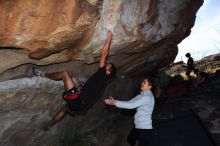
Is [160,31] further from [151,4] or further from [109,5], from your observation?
[109,5]

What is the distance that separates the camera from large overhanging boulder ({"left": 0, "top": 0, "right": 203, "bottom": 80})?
4.46 m

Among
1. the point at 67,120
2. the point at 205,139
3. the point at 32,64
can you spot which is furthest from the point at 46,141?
the point at 205,139

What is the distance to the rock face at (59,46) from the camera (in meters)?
4.59

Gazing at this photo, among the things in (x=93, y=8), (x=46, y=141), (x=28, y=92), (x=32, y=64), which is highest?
(x=93, y=8)

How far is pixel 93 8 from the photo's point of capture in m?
4.98

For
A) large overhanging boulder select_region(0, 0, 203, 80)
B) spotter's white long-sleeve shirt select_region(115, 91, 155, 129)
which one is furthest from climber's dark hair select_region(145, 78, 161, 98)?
large overhanging boulder select_region(0, 0, 203, 80)

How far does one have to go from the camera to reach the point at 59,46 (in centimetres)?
534

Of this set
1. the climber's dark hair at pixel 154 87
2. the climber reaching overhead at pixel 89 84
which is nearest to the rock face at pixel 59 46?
the climber reaching overhead at pixel 89 84

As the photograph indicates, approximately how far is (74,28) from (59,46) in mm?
546

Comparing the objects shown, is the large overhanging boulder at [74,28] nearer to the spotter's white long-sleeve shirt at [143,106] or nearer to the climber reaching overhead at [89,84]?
the climber reaching overhead at [89,84]

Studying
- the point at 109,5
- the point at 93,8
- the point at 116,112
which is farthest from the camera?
the point at 116,112

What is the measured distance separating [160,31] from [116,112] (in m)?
3.63

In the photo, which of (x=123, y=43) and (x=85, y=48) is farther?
(x=123, y=43)

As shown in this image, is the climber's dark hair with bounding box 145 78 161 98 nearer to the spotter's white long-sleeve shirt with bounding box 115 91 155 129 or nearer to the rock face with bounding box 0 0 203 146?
the spotter's white long-sleeve shirt with bounding box 115 91 155 129
